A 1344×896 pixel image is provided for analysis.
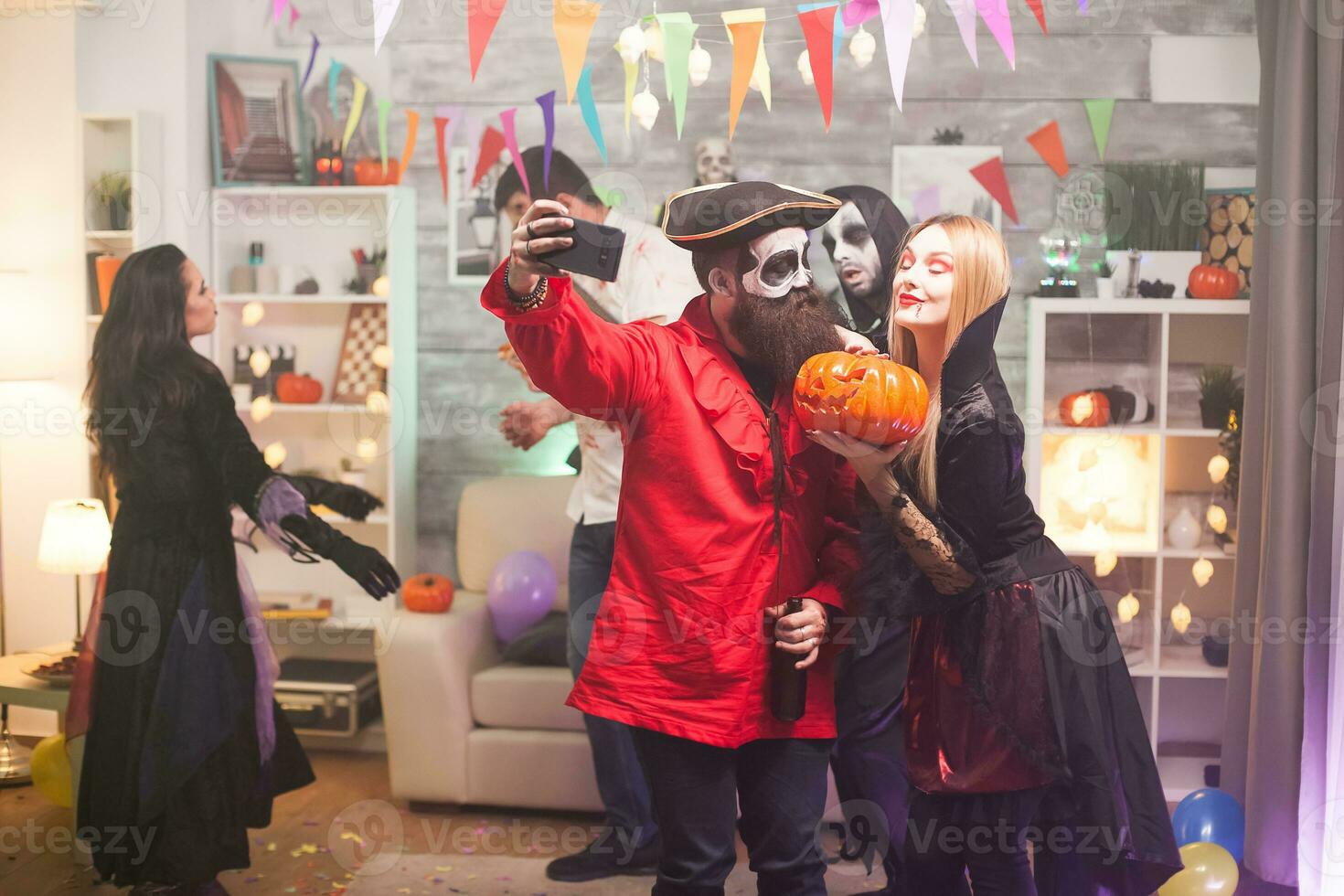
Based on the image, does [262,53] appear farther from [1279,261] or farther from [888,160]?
[1279,261]

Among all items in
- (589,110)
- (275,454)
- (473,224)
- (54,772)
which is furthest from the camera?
(473,224)

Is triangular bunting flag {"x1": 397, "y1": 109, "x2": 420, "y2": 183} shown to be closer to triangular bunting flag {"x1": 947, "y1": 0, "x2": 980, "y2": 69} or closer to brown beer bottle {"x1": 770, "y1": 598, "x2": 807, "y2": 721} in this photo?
triangular bunting flag {"x1": 947, "y1": 0, "x2": 980, "y2": 69}

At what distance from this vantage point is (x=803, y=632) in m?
1.67

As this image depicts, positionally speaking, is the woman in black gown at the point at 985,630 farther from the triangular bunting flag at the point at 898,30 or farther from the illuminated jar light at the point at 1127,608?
the illuminated jar light at the point at 1127,608

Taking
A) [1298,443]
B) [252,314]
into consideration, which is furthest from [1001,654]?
[252,314]

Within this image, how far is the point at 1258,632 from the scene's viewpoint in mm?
2555

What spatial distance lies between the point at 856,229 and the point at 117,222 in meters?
2.53

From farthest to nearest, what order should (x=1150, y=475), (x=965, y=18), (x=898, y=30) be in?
(x=1150, y=475)
(x=965, y=18)
(x=898, y=30)

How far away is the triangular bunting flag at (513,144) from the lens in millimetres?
3503

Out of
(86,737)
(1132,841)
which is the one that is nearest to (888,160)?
(1132,841)

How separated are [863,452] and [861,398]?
106 millimetres

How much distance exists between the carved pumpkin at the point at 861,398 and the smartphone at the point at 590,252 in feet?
1.09

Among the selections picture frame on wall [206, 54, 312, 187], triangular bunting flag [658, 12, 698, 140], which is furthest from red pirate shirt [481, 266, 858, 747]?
A: picture frame on wall [206, 54, 312, 187]

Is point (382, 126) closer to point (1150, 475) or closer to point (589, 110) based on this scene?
point (589, 110)
